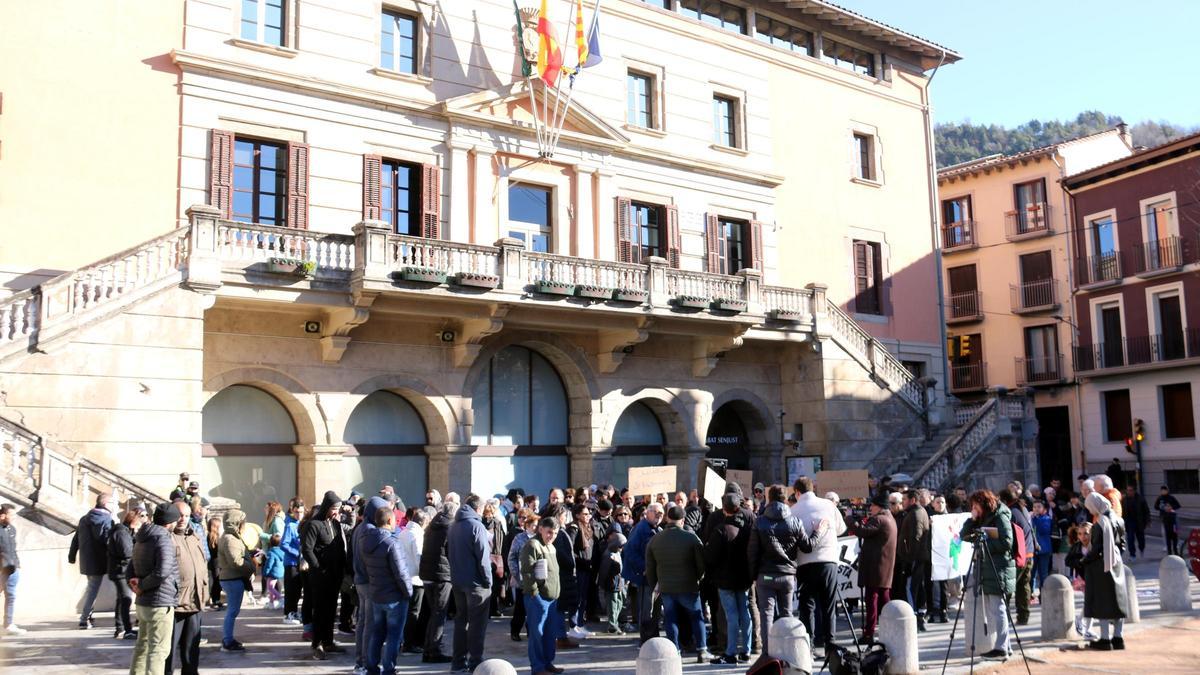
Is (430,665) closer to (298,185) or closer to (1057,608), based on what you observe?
(1057,608)

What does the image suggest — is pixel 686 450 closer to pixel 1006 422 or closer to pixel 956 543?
pixel 1006 422

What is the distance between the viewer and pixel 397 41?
77.1 feet

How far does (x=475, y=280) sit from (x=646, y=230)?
23.4 feet

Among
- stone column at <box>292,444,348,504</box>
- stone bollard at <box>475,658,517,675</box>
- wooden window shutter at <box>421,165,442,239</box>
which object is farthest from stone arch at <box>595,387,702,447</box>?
stone bollard at <box>475,658,517,675</box>

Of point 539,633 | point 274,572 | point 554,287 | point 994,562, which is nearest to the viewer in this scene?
point 539,633

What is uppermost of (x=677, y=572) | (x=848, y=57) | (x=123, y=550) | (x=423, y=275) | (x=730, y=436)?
(x=848, y=57)

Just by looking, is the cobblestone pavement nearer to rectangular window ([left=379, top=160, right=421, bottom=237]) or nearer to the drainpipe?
rectangular window ([left=379, top=160, right=421, bottom=237])

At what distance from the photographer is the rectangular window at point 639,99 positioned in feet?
89.2

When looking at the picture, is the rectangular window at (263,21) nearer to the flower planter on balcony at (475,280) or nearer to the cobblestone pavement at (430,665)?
A: the flower planter on balcony at (475,280)

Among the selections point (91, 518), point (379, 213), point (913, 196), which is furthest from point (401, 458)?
point (913, 196)

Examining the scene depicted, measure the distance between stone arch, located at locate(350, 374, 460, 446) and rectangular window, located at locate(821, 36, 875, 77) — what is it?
16288 mm

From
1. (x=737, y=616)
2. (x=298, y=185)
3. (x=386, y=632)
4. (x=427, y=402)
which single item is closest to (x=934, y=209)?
(x=427, y=402)

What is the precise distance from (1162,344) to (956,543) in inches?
1087

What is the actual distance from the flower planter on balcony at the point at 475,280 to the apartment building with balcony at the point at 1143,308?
82.7 feet
